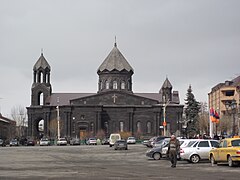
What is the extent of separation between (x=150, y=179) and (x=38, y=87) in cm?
10512

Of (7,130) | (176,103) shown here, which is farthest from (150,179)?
(7,130)

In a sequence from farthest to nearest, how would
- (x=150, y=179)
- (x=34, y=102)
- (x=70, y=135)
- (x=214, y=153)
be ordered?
1. (x=34, y=102)
2. (x=70, y=135)
3. (x=214, y=153)
4. (x=150, y=179)

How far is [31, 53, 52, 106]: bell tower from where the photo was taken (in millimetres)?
119000

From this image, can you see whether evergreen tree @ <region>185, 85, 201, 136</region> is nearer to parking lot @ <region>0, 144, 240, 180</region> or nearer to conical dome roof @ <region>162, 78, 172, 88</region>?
conical dome roof @ <region>162, 78, 172, 88</region>

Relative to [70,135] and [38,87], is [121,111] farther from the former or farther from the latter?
[38,87]

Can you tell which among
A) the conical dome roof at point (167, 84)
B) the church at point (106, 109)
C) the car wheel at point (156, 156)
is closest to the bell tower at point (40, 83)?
the church at point (106, 109)

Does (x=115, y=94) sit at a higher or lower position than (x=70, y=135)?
higher

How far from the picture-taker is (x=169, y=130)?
11569 cm

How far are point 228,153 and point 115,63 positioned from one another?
97141mm

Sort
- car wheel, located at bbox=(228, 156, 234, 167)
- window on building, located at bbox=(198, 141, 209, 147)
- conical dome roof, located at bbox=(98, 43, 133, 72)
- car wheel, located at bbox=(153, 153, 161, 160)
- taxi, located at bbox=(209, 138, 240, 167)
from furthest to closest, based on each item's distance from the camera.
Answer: conical dome roof, located at bbox=(98, 43, 133, 72) → car wheel, located at bbox=(153, 153, 161, 160) → window on building, located at bbox=(198, 141, 209, 147) → car wheel, located at bbox=(228, 156, 234, 167) → taxi, located at bbox=(209, 138, 240, 167)

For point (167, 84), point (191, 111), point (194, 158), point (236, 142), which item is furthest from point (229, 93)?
point (236, 142)

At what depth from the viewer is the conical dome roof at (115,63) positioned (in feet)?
396

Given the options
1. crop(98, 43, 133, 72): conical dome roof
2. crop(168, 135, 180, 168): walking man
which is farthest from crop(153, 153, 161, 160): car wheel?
crop(98, 43, 133, 72): conical dome roof

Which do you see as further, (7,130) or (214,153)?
(7,130)
